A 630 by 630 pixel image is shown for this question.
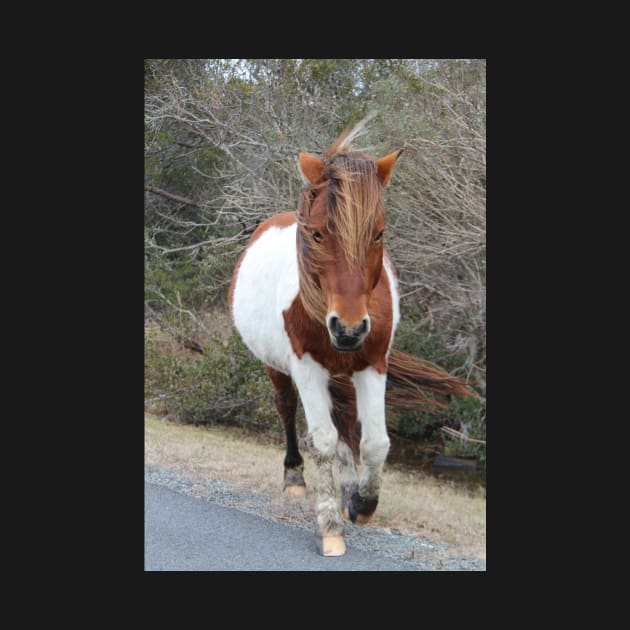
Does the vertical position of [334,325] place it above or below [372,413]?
above

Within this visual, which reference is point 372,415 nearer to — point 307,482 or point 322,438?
point 322,438

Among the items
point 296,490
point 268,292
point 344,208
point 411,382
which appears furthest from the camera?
point 296,490

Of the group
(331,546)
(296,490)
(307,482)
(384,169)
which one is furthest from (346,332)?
(307,482)

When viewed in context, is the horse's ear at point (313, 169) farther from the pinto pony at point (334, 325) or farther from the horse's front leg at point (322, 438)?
the horse's front leg at point (322, 438)

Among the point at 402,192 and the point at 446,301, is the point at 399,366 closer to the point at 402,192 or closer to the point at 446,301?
the point at 402,192

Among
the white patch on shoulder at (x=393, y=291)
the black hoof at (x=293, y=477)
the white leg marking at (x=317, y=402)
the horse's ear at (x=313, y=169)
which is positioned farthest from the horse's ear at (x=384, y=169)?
the black hoof at (x=293, y=477)

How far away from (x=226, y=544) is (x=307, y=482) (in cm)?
165

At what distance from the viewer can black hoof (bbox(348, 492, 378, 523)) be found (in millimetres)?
5273

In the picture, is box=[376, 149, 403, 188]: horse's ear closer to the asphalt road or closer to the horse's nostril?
the horse's nostril

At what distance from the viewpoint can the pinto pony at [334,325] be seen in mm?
4199

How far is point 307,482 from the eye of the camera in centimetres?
661

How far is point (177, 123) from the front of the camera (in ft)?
30.1

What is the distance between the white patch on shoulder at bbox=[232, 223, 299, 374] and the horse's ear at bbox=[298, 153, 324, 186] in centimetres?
74

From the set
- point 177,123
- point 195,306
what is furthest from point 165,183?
point 195,306
